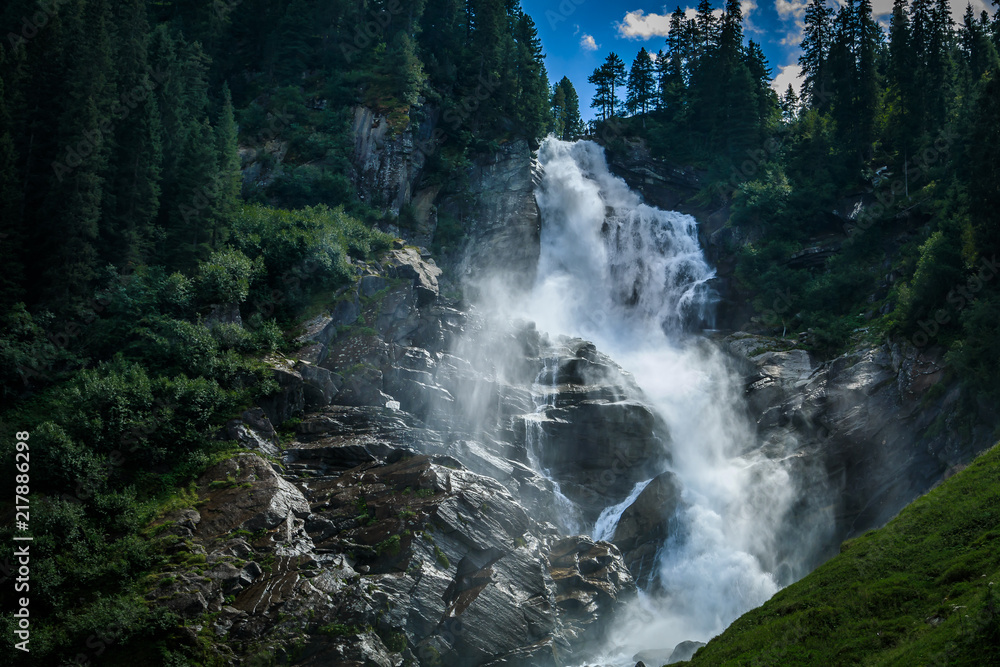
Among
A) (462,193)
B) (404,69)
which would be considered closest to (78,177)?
(404,69)

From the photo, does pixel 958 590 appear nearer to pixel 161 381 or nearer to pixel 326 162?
pixel 161 381

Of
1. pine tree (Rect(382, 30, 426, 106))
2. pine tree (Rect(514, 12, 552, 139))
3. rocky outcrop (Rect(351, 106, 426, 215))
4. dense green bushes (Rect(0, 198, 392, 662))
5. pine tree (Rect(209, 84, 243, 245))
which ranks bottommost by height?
dense green bushes (Rect(0, 198, 392, 662))

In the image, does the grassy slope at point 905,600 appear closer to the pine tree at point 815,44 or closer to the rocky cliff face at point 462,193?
the rocky cliff face at point 462,193

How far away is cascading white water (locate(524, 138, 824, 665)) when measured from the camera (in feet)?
109

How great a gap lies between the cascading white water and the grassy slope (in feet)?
38.2

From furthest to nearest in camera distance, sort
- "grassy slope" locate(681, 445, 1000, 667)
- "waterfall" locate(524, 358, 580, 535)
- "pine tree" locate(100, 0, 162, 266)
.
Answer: "pine tree" locate(100, 0, 162, 266), "waterfall" locate(524, 358, 580, 535), "grassy slope" locate(681, 445, 1000, 667)

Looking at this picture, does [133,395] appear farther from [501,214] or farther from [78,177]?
[501,214]

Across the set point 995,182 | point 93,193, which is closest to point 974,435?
point 995,182

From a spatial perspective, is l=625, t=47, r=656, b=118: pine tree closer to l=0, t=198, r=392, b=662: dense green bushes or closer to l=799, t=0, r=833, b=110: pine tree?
l=799, t=0, r=833, b=110: pine tree

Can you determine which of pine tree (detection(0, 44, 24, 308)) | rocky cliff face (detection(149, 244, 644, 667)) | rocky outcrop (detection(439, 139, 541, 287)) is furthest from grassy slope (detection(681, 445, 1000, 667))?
rocky outcrop (detection(439, 139, 541, 287))

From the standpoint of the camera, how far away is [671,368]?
4716 centimetres

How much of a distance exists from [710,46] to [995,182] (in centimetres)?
4075

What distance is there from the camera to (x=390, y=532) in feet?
81.5

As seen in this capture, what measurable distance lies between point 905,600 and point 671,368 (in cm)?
3132
